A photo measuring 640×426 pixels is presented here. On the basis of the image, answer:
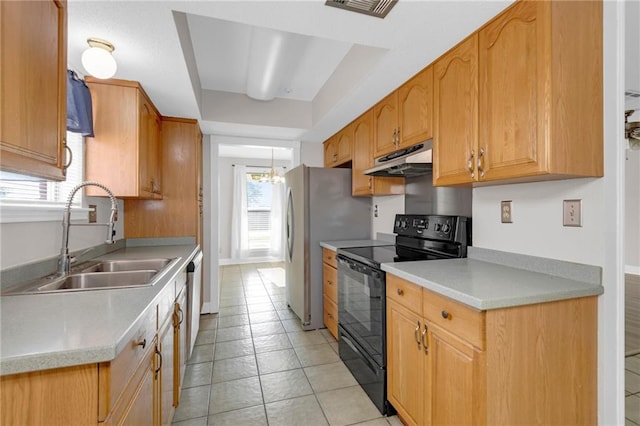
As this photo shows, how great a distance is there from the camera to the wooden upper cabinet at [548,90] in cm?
126

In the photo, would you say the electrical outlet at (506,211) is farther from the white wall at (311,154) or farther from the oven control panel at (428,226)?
the white wall at (311,154)

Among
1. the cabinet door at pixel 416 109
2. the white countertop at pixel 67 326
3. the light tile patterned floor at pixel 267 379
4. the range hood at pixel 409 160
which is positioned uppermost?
the cabinet door at pixel 416 109

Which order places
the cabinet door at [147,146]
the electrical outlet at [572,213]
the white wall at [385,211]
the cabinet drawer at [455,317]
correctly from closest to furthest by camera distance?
the cabinet drawer at [455,317] < the electrical outlet at [572,213] < the cabinet door at [147,146] < the white wall at [385,211]

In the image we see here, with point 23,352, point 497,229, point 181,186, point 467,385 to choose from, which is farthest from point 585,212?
point 181,186

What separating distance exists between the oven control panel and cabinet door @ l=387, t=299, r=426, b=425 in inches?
27.4

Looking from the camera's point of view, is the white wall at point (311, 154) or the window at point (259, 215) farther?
the window at point (259, 215)

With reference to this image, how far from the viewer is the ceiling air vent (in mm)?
1429

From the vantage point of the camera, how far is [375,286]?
1.96 metres

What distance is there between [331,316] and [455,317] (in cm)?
182

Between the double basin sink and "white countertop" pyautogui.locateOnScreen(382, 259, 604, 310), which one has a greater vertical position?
"white countertop" pyautogui.locateOnScreen(382, 259, 604, 310)

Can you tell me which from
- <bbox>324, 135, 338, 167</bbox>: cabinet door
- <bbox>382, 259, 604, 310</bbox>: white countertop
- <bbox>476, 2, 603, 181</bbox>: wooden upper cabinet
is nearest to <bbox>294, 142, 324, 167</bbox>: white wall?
<bbox>324, 135, 338, 167</bbox>: cabinet door

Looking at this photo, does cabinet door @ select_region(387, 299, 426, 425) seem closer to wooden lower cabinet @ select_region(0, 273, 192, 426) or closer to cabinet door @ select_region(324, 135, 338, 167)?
wooden lower cabinet @ select_region(0, 273, 192, 426)

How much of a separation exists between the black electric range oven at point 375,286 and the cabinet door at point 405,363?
0.24 ft

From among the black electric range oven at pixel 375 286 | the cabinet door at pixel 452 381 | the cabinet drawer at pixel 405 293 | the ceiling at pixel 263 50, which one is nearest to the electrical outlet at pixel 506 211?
the black electric range oven at pixel 375 286
